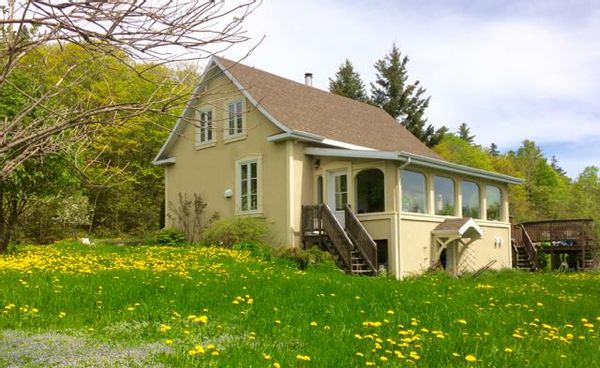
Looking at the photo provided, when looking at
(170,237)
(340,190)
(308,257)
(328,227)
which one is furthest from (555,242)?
(170,237)

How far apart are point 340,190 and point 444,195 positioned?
413 cm

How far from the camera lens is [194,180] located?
23.8m

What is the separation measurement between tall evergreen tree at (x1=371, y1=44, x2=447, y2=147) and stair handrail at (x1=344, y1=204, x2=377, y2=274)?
30.7 meters

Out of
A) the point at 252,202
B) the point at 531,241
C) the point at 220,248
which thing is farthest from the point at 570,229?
the point at 220,248

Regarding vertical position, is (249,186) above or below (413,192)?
above

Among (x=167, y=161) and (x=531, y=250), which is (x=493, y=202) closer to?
(x=531, y=250)

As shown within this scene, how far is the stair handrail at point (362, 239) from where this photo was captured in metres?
18.0

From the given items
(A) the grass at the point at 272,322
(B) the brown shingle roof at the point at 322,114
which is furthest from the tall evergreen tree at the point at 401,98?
(A) the grass at the point at 272,322

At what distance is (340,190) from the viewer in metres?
20.4

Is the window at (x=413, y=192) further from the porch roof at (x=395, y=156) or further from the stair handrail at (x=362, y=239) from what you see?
the stair handrail at (x=362, y=239)

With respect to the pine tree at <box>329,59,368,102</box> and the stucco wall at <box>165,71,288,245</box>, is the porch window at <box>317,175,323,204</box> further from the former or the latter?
the pine tree at <box>329,59,368,102</box>

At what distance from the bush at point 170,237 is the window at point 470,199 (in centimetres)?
1080

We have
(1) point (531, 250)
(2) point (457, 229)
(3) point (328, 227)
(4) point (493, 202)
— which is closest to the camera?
(3) point (328, 227)

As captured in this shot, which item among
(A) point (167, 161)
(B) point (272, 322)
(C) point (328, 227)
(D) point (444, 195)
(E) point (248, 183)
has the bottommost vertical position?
(B) point (272, 322)
